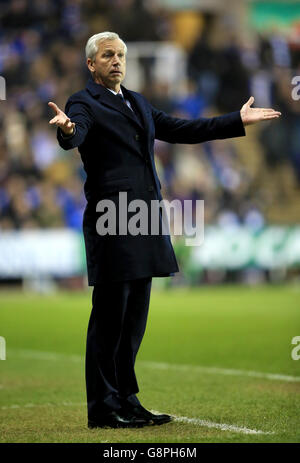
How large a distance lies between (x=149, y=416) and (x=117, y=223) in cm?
103

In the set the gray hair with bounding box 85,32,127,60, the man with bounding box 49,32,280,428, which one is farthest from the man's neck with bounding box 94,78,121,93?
the gray hair with bounding box 85,32,127,60

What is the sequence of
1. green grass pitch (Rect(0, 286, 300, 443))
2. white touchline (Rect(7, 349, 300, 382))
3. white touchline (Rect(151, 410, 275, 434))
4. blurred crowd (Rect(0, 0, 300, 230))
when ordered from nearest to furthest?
white touchline (Rect(151, 410, 275, 434)) → green grass pitch (Rect(0, 286, 300, 443)) → white touchline (Rect(7, 349, 300, 382)) → blurred crowd (Rect(0, 0, 300, 230))

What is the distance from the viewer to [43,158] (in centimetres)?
1972

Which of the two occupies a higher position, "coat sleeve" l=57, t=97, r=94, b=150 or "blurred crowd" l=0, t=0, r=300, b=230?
"blurred crowd" l=0, t=0, r=300, b=230

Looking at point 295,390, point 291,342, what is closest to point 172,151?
point 291,342

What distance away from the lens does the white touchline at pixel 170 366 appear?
22.7 ft

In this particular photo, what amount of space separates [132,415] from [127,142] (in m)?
1.42

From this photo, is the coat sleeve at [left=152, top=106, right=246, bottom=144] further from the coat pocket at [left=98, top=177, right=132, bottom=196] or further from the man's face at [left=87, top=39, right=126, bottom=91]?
the coat pocket at [left=98, top=177, right=132, bottom=196]

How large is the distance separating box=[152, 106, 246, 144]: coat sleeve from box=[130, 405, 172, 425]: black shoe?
145 cm

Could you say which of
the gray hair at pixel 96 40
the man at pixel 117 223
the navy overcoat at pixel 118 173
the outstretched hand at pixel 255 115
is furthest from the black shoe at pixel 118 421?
the gray hair at pixel 96 40

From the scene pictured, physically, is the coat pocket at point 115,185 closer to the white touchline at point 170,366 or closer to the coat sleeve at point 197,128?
the coat sleeve at point 197,128

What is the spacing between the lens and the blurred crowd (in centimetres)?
1898

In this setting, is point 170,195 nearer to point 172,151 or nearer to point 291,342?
point 172,151

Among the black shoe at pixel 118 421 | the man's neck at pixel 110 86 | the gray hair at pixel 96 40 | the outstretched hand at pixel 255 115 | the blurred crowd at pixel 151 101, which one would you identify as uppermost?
the blurred crowd at pixel 151 101
